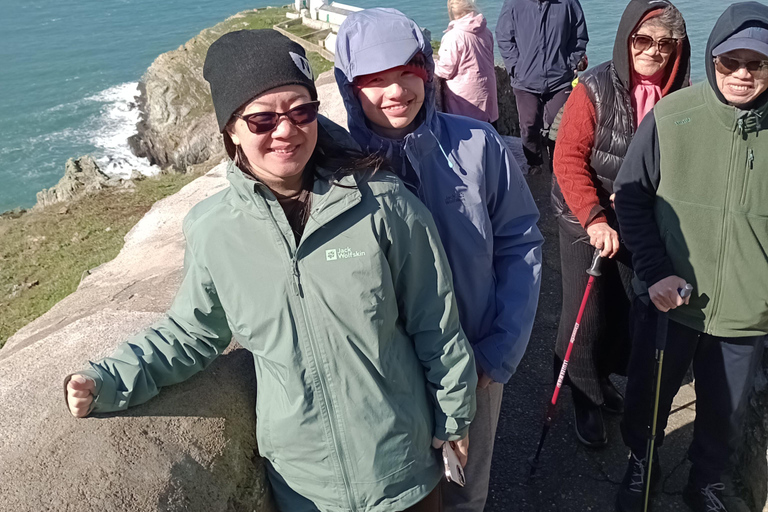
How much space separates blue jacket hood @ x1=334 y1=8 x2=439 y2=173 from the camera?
2229 mm

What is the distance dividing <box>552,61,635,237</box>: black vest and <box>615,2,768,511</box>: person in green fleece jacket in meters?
0.29

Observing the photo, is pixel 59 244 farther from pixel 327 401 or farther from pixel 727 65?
pixel 727 65

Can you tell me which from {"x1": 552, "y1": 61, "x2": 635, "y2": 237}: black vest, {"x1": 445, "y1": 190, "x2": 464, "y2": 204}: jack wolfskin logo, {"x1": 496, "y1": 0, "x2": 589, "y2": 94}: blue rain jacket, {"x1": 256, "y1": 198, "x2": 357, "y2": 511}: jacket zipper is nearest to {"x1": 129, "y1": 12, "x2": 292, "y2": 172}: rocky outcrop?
{"x1": 496, "y1": 0, "x2": 589, "y2": 94}: blue rain jacket

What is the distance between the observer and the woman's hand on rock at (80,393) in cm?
210

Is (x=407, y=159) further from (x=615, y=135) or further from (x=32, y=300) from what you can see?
(x=32, y=300)

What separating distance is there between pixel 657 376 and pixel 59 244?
8.97m

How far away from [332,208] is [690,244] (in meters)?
1.93

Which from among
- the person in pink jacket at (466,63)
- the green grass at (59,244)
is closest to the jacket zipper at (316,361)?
the person in pink jacket at (466,63)

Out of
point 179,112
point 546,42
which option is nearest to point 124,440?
point 546,42

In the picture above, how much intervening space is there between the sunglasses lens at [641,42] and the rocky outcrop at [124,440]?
2.39 m

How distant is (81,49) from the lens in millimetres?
46594

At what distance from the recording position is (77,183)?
1368 centimetres

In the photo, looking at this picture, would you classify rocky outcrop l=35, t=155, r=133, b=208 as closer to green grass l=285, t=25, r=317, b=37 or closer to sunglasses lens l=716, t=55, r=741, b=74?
sunglasses lens l=716, t=55, r=741, b=74

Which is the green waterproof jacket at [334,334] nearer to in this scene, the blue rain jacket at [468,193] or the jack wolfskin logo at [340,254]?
the jack wolfskin logo at [340,254]
